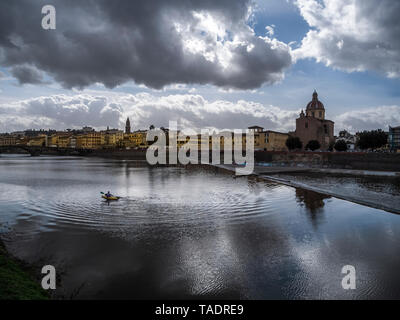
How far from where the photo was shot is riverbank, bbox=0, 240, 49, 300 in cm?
584

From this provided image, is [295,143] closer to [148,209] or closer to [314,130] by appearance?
[314,130]

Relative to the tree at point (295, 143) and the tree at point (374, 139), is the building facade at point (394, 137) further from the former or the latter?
the tree at point (374, 139)

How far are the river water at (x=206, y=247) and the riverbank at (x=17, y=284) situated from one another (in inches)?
21.9

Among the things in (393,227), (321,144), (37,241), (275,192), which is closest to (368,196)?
(275,192)

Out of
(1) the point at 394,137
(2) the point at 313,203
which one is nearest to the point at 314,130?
(1) the point at 394,137

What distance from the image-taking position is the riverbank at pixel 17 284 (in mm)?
5844

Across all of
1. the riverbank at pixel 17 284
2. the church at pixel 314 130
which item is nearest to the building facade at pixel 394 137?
the church at pixel 314 130

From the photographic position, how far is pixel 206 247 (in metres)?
10.3

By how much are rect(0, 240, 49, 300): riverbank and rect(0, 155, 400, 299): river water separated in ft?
1.83

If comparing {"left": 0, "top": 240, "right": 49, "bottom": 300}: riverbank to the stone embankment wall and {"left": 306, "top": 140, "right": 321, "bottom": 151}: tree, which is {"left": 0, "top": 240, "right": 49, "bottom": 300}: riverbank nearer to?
the stone embankment wall

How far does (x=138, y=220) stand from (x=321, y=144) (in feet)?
300

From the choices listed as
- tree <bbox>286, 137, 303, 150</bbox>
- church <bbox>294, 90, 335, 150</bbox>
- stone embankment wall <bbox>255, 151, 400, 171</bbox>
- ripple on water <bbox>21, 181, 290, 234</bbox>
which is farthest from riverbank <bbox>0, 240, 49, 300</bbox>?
church <bbox>294, 90, 335, 150</bbox>

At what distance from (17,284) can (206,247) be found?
585 centimetres
